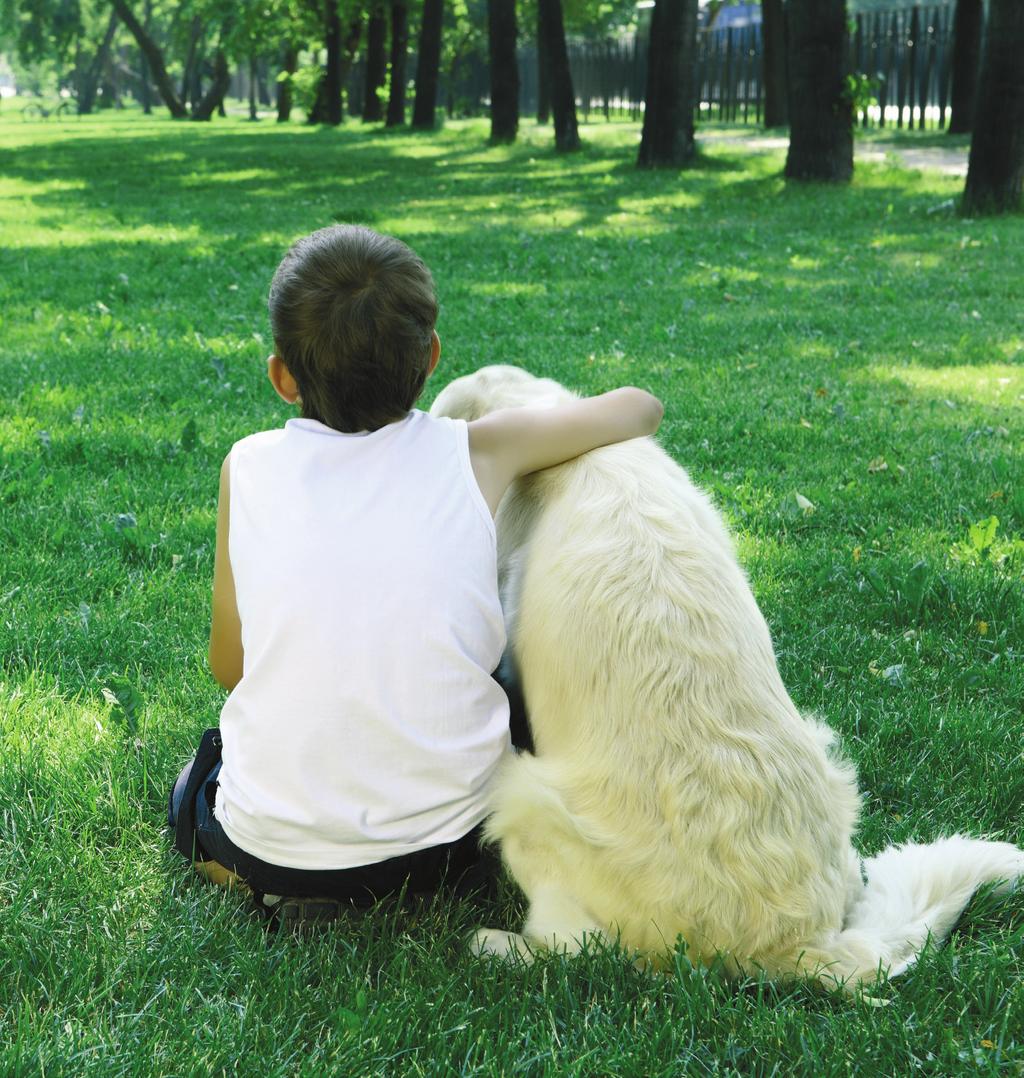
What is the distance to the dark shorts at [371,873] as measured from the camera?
254cm

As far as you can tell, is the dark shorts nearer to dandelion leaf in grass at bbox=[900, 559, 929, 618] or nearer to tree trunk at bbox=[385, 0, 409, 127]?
dandelion leaf in grass at bbox=[900, 559, 929, 618]

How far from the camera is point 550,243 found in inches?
510

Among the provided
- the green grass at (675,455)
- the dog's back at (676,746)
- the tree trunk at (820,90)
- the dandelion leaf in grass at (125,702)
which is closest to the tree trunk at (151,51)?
the tree trunk at (820,90)

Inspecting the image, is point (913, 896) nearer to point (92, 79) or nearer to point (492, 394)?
point (492, 394)

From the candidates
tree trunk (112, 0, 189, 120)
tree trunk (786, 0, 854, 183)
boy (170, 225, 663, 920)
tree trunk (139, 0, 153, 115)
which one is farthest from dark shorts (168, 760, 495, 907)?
tree trunk (139, 0, 153, 115)

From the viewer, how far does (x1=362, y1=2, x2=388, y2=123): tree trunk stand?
3850 centimetres

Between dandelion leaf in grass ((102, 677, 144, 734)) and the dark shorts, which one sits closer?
the dark shorts

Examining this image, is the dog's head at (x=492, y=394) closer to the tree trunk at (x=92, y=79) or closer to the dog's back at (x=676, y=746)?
the dog's back at (x=676, y=746)

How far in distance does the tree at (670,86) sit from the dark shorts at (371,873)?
17989 mm

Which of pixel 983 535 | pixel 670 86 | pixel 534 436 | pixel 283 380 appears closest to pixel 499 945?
pixel 534 436

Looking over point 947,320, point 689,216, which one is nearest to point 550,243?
point 689,216

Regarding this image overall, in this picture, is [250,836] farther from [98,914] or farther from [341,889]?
[98,914]

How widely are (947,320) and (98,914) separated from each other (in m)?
7.91

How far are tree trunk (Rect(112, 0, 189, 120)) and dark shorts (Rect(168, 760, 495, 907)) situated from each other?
45697 mm
